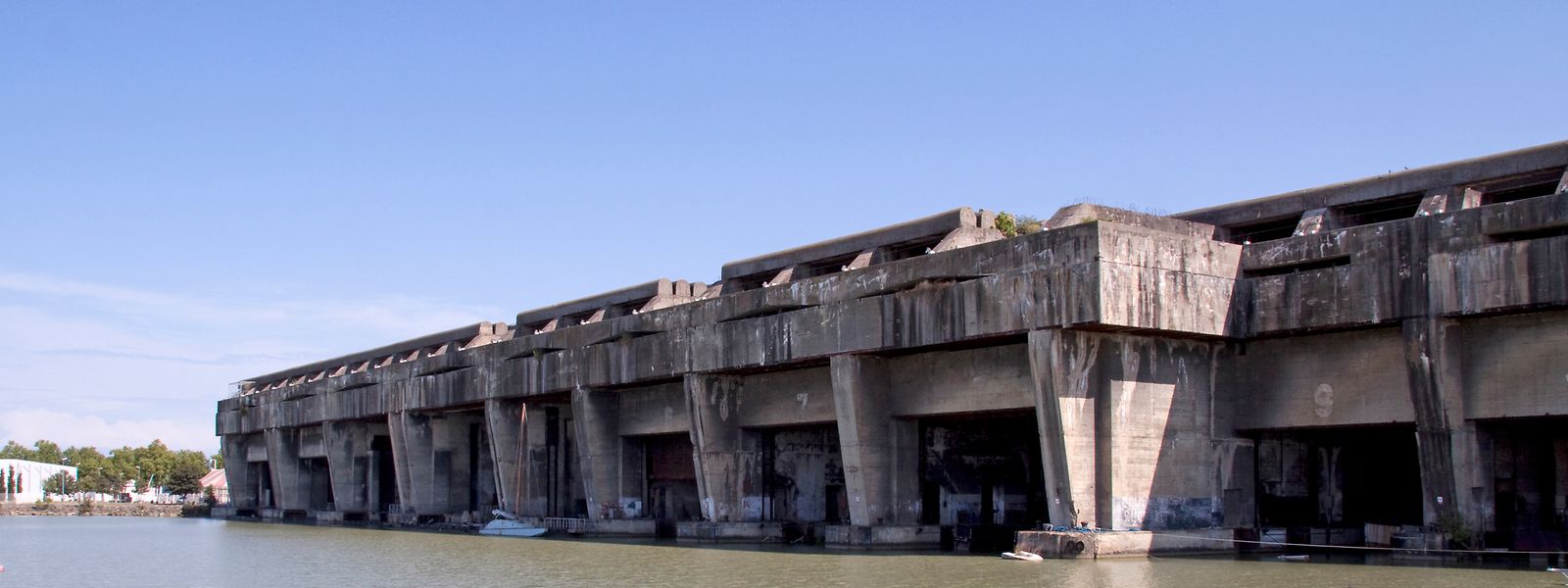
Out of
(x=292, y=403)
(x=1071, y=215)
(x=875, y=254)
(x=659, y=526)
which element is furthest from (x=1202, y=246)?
(x=292, y=403)

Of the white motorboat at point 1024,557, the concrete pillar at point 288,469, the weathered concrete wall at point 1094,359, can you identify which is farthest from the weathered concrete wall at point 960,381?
the concrete pillar at point 288,469

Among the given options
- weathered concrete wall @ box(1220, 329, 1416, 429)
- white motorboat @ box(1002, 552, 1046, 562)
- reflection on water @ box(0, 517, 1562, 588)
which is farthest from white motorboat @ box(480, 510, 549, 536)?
weathered concrete wall @ box(1220, 329, 1416, 429)

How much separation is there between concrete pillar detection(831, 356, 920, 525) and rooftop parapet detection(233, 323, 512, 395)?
26910 mm

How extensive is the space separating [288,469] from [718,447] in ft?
145

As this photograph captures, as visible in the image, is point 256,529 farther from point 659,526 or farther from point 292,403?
point 659,526

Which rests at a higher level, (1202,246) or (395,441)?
(1202,246)

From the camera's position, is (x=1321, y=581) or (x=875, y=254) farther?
(x=875, y=254)

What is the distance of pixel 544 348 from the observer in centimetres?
5712

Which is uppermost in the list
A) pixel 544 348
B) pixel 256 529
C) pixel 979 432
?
pixel 544 348

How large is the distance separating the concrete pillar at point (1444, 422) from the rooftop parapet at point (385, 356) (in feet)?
138

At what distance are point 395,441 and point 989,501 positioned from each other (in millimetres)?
33289

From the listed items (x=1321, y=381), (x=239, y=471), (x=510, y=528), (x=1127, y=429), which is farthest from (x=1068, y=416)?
(x=239, y=471)

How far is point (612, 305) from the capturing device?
58656mm

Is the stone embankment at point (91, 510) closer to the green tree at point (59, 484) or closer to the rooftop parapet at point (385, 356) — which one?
the rooftop parapet at point (385, 356)
